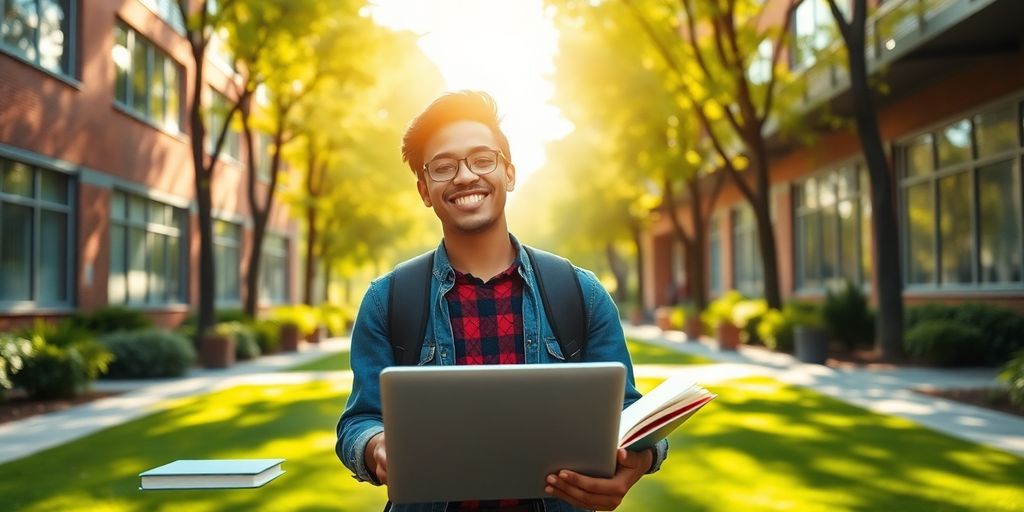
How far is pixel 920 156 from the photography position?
2020 cm

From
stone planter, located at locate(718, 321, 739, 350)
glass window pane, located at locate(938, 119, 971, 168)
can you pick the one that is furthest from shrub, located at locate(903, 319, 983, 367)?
stone planter, located at locate(718, 321, 739, 350)

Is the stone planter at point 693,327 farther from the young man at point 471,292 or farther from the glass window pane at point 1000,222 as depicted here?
the young man at point 471,292

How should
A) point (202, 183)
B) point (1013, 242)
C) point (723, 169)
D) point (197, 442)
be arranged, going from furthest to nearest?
point (723, 169), point (202, 183), point (1013, 242), point (197, 442)

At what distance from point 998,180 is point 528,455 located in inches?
685

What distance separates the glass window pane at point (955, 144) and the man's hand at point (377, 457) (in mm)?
18105

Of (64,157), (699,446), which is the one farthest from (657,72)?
(699,446)

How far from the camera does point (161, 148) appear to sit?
893 inches

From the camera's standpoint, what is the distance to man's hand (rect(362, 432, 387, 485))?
7.57 feet

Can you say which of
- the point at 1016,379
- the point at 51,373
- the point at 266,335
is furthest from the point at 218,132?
the point at 1016,379

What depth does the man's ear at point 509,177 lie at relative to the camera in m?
2.72

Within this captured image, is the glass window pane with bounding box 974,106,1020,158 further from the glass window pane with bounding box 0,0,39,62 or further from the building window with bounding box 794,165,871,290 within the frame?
→ the glass window pane with bounding box 0,0,39,62

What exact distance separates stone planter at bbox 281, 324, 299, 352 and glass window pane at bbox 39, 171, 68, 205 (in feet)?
24.1

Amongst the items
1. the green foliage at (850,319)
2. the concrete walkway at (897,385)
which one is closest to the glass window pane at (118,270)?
the concrete walkway at (897,385)

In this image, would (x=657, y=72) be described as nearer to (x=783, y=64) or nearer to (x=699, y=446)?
(x=783, y=64)
